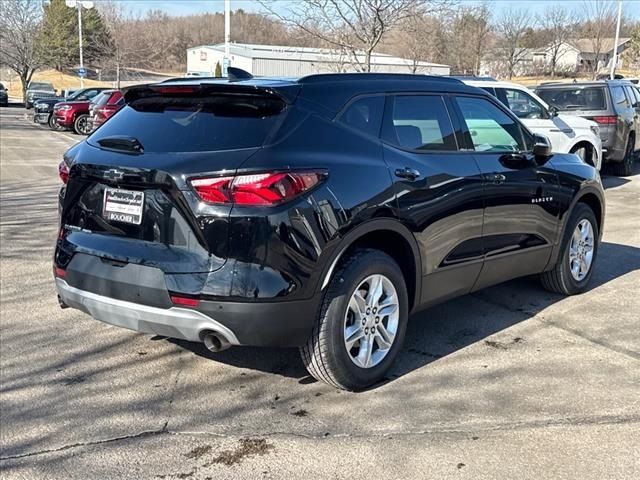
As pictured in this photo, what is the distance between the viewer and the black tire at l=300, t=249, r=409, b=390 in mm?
3752

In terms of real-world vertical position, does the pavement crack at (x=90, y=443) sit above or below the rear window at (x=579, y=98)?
below

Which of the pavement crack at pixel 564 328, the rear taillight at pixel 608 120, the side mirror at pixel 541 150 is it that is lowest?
the pavement crack at pixel 564 328

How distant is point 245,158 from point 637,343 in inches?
123

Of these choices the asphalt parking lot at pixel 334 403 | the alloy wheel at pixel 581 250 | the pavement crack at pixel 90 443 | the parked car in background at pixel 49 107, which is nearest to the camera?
the asphalt parking lot at pixel 334 403

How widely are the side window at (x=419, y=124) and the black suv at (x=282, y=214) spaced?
0.04ft

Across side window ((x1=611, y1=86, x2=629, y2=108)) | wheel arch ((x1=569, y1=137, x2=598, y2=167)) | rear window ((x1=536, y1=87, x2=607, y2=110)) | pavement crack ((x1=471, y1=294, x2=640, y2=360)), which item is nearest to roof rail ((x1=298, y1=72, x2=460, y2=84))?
pavement crack ((x1=471, y1=294, x2=640, y2=360))

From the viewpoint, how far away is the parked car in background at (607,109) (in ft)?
42.3

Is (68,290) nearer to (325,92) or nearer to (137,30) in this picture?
(325,92)

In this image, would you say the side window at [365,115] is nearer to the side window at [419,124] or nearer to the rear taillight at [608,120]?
the side window at [419,124]

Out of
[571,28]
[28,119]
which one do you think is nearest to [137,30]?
[28,119]

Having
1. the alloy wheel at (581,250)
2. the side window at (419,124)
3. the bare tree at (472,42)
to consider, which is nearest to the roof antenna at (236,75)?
the side window at (419,124)

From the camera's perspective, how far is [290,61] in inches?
1818

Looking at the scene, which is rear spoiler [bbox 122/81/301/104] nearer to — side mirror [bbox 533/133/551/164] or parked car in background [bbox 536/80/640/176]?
side mirror [bbox 533/133/551/164]

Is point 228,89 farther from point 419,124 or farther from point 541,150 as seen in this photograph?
point 541,150
